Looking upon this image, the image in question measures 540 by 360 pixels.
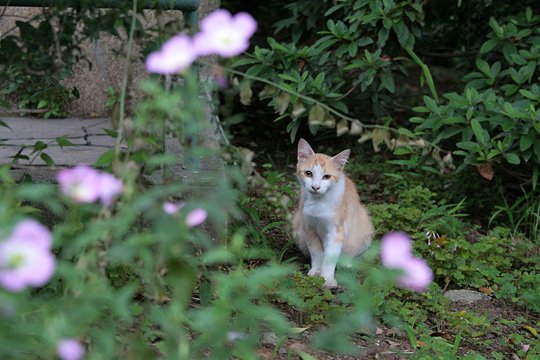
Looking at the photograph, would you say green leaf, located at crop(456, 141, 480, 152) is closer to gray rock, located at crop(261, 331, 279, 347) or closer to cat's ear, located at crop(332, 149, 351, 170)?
cat's ear, located at crop(332, 149, 351, 170)

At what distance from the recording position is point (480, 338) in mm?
3676

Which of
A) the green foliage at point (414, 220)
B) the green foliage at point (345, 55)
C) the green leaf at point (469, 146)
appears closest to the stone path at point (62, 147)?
the green foliage at point (345, 55)

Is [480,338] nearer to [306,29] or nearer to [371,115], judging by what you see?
[306,29]

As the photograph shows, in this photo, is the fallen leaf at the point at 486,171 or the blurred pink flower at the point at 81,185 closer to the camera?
the blurred pink flower at the point at 81,185

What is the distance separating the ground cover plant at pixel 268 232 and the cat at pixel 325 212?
5.4 inches

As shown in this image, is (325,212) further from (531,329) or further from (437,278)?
(531,329)

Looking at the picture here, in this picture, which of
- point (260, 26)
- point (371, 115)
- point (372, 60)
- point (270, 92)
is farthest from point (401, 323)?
point (260, 26)

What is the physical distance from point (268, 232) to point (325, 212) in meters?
0.58

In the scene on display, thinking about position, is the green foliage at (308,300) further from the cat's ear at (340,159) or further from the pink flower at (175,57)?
the pink flower at (175,57)

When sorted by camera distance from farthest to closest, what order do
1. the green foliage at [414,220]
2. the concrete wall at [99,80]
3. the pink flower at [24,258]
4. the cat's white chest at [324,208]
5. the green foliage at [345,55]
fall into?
1. the concrete wall at [99,80]
2. the green foliage at [345,55]
3. the green foliage at [414,220]
4. the cat's white chest at [324,208]
5. the pink flower at [24,258]

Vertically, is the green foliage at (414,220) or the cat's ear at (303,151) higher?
the cat's ear at (303,151)

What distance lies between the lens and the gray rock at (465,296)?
4.06 meters

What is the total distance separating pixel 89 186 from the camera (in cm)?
179

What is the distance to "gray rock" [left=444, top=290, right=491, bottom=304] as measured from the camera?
4062mm
